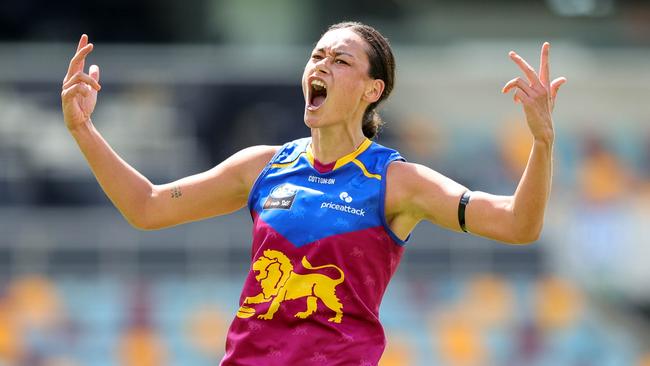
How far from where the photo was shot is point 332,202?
4.50 meters

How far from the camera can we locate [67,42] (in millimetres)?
17469

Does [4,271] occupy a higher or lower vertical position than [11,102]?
lower

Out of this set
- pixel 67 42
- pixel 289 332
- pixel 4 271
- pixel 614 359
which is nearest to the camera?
pixel 289 332

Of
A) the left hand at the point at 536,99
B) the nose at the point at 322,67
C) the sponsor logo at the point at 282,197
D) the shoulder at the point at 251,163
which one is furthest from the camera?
the shoulder at the point at 251,163

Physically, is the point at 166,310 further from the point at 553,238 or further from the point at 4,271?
the point at 553,238

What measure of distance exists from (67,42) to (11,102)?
339 cm

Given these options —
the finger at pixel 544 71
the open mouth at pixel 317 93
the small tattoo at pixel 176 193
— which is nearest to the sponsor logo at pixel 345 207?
the open mouth at pixel 317 93

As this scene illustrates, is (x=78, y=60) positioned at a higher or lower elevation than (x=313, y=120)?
higher

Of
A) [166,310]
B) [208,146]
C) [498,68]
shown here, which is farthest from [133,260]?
[498,68]

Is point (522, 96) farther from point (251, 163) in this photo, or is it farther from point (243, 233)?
point (243, 233)

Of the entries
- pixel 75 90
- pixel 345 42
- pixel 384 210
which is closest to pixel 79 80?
pixel 75 90

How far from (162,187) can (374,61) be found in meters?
0.90

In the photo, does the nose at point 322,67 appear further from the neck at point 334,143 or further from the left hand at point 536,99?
the left hand at point 536,99

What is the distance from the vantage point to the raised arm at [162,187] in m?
4.79
